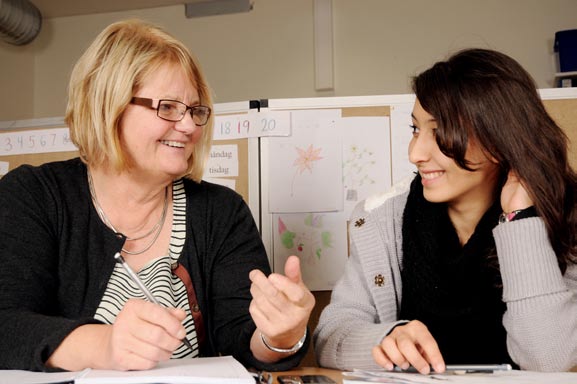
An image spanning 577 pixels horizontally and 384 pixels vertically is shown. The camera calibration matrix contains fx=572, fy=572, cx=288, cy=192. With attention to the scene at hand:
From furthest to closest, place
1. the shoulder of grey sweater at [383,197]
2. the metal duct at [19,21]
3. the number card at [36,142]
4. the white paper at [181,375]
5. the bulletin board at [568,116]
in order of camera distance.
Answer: the metal duct at [19,21] < the number card at [36,142] < the bulletin board at [568,116] < the shoulder of grey sweater at [383,197] < the white paper at [181,375]

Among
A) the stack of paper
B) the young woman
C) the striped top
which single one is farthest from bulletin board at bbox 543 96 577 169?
the striped top

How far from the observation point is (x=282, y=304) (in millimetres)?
815

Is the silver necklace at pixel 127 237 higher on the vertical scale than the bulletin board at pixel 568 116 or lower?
lower

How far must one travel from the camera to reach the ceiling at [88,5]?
4391mm

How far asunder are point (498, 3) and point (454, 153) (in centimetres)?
338

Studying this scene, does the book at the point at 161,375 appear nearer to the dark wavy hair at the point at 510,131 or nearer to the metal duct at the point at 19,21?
the dark wavy hair at the point at 510,131

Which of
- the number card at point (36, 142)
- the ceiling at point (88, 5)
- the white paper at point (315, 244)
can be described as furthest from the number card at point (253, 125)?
the ceiling at point (88, 5)

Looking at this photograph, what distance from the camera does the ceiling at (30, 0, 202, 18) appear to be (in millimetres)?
Result: 4391

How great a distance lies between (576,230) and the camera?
42.9 inches

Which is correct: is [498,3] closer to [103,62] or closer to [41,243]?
[103,62]

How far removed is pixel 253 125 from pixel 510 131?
959 mm

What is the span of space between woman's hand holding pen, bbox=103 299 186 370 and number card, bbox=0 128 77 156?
4.69ft

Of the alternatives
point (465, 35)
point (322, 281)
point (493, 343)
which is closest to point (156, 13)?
point (465, 35)

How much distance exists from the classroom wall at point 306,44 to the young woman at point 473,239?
2979 millimetres
